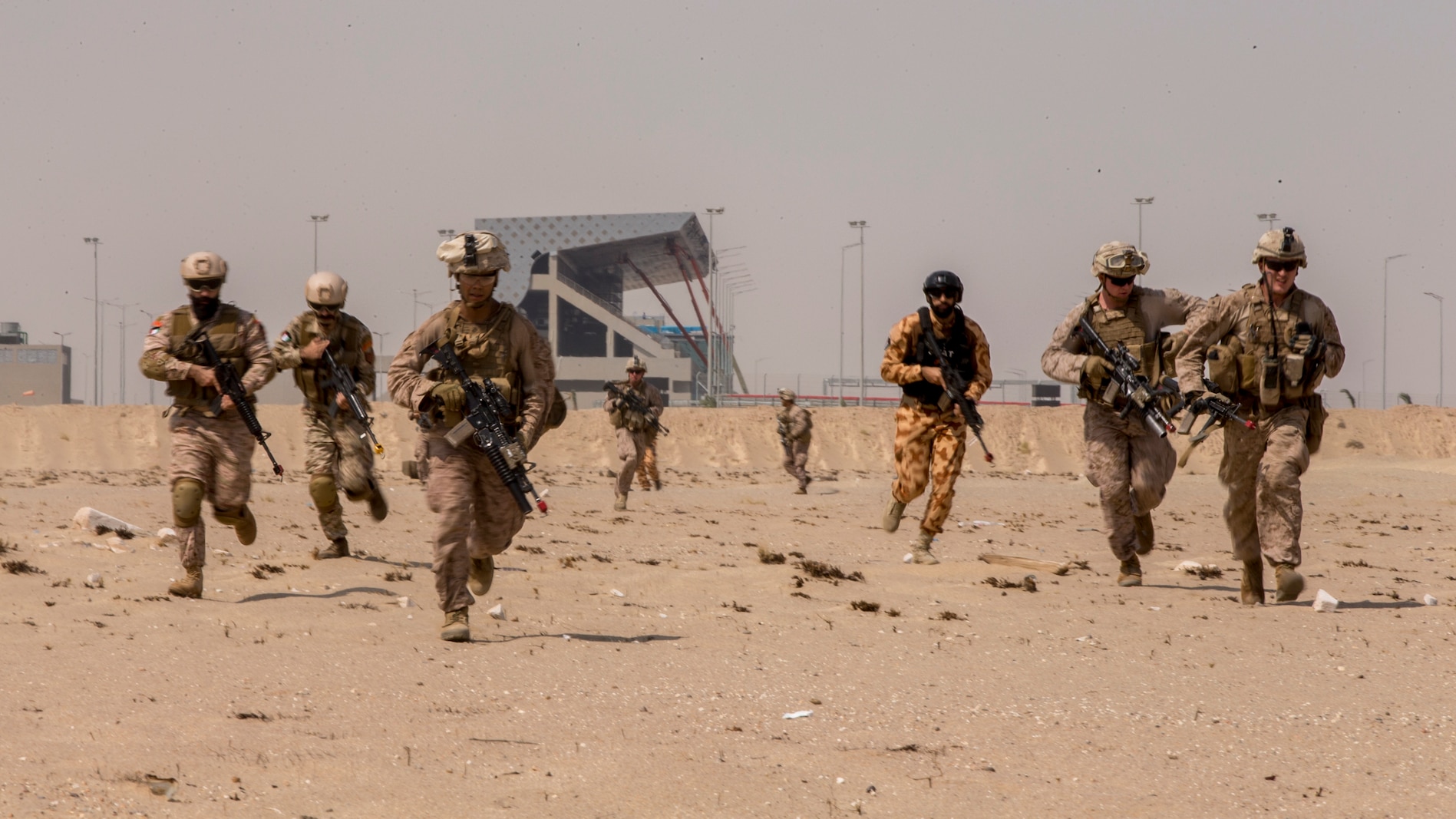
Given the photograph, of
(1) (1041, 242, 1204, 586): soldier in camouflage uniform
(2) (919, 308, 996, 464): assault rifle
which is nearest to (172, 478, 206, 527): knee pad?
(2) (919, 308, 996, 464): assault rifle

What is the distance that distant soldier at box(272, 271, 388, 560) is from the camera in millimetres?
9461

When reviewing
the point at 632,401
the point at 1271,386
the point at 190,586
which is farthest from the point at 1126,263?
the point at 632,401

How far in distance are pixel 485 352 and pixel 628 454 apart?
11.1 meters

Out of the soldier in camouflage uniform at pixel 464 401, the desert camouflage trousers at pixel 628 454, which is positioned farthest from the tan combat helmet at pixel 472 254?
the desert camouflage trousers at pixel 628 454

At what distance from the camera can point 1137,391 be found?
8.09 m

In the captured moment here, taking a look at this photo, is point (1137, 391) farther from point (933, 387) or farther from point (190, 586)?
point (190, 586)

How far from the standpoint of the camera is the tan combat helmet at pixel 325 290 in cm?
941

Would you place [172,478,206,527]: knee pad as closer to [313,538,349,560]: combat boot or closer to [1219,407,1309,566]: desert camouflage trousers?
[313,538,349,560]: combat boot

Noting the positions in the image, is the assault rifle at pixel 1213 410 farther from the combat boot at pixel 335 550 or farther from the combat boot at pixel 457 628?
the combat boot at pixel 335 550

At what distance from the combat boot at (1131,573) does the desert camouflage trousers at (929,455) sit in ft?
4.18

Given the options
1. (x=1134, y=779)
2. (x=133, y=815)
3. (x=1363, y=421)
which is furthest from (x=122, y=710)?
(x=1363, y=421)

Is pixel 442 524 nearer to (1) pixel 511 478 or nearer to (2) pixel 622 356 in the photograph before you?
(1) pixel 511 478

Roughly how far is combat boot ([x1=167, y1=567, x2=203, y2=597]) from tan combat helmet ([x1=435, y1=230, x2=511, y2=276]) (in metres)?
2.59

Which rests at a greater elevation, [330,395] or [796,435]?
[330,395]
